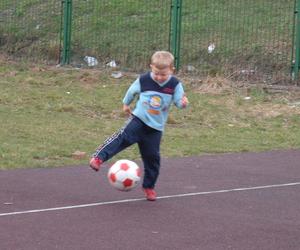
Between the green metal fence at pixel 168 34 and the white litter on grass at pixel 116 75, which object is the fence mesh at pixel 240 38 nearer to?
the green metal fence at pixel 168 34

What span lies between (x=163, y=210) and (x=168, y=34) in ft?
45.4

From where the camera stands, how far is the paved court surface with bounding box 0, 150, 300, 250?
779cm

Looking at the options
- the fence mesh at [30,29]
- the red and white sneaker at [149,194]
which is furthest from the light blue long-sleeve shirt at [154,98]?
the fence mesh at [30,29]

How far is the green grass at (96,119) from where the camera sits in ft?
42.8

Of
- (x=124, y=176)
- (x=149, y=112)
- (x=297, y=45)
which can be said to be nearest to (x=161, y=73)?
(x=149, y=112)

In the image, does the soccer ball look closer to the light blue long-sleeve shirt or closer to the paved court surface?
the paved court surface

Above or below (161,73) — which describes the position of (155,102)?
below

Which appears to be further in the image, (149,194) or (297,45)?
(297,45)

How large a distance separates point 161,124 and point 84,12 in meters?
15.8

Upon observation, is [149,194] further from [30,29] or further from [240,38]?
[30,29]

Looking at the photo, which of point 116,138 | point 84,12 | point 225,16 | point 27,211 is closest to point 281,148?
point 116,138

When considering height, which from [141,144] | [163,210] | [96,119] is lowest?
[163,210]

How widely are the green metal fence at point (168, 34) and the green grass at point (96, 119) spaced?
123 centimetres

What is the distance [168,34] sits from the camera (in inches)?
893
